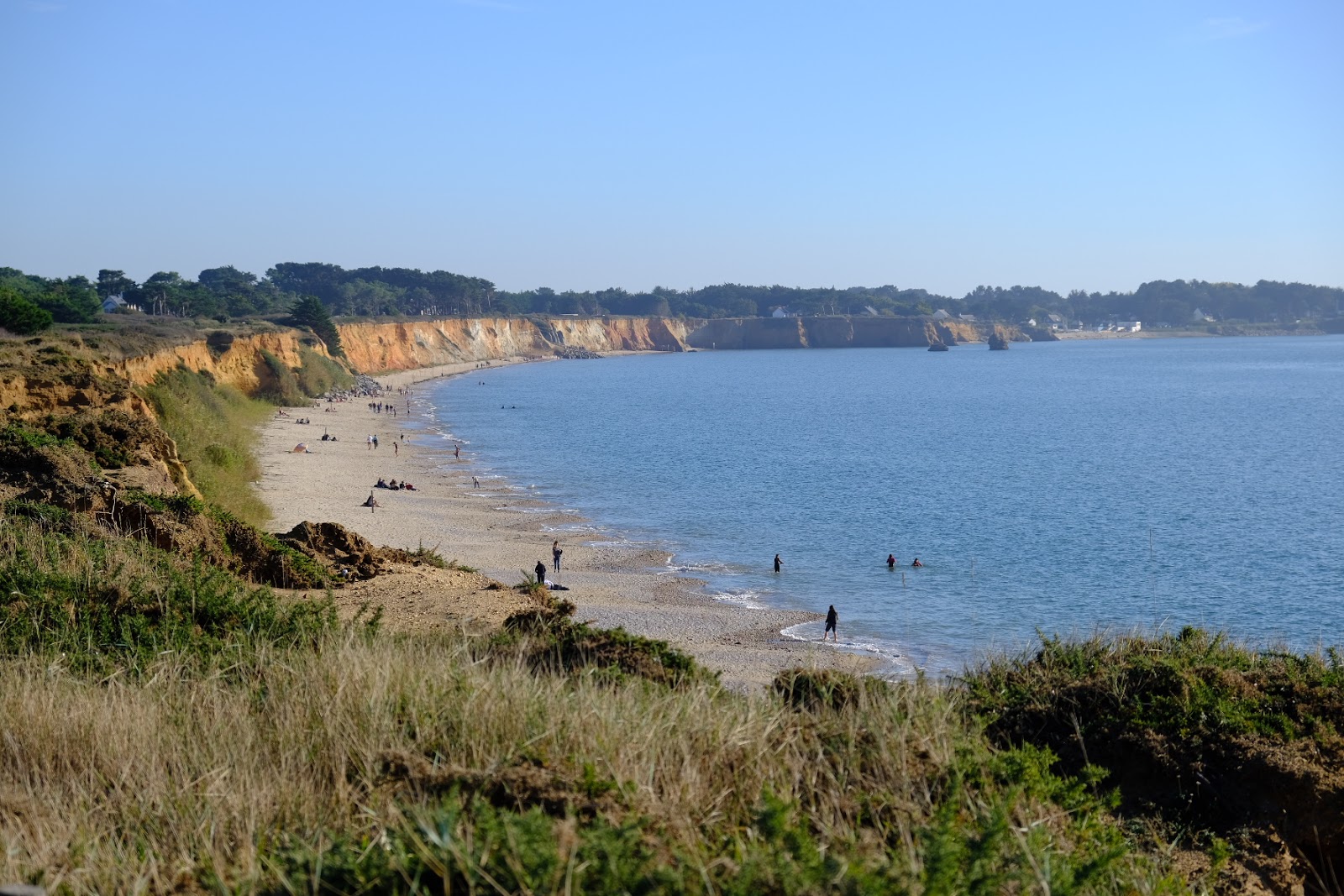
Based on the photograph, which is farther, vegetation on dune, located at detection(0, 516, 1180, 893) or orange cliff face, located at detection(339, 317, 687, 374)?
orange cliff face, located at detection(339, 317, 687, 374)

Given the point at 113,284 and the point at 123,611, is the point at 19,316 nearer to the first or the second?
the point at 123,611

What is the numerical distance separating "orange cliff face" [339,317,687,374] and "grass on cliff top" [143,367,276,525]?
192 feet

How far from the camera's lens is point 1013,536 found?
34.2 m

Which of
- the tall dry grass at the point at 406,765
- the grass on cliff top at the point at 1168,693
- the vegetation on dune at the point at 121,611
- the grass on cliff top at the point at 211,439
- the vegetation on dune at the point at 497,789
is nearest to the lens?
the vegetation on dune at the point at 497,789

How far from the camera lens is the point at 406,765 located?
17.6ft

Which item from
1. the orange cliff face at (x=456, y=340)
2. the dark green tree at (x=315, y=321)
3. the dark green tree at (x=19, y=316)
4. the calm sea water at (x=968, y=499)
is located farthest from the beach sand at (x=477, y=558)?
the orange cliff face at (x=456, y=340)

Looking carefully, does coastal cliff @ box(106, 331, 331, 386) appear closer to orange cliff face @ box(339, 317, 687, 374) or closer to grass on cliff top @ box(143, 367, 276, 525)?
grass on cliff top @ box(143, 367, 276, 525)

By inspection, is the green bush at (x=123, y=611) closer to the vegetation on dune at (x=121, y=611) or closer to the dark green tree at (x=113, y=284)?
the vegetation on dune at (x=121, y=611)

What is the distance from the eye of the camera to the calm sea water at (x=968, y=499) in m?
25.7

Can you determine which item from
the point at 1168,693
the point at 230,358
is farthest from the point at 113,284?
the point at 1168,693

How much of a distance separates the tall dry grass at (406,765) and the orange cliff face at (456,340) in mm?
105187

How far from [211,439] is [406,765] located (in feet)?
109

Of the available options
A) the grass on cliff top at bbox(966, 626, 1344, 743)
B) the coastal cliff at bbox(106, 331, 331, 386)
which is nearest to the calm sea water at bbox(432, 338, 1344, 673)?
the grass on cliff top at bbox(966, 626, 1344, 743)

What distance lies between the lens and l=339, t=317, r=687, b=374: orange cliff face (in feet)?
385
